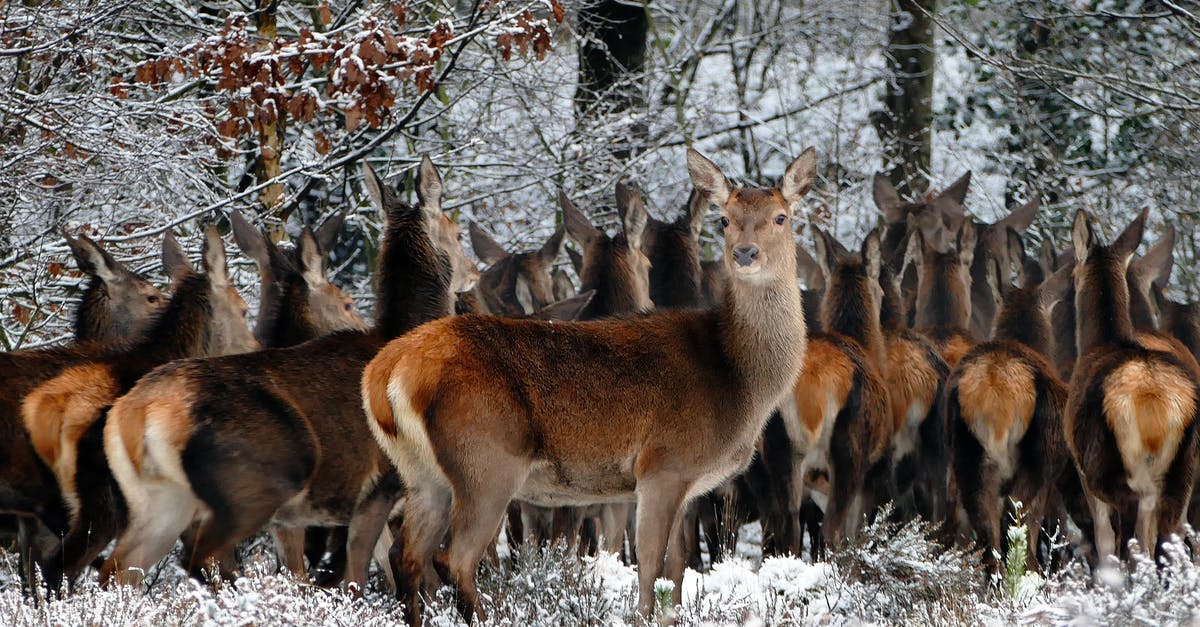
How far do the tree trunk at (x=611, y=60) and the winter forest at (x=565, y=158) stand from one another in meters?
0.07

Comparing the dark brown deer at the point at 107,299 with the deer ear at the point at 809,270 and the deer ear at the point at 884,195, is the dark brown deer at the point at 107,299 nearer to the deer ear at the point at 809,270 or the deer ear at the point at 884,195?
the deer ear at the point at 809,270

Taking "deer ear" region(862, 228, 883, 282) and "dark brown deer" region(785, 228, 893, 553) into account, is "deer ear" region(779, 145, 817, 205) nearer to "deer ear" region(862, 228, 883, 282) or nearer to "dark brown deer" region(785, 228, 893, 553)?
"dark brown deer" region(785, 228, 893, 553)

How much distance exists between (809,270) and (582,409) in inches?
250

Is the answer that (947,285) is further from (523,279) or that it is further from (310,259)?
(310,259)

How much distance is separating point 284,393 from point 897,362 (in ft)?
14.3

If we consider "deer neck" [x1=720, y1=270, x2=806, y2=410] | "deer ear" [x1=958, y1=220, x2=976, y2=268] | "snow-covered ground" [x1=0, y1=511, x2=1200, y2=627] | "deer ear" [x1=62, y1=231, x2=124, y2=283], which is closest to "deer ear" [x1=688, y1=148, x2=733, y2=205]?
"deer neck" [x1=720, y1=270, x2=806, y2=410]

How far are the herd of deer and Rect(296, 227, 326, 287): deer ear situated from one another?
0.6 inches

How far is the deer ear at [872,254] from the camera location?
34.0ft

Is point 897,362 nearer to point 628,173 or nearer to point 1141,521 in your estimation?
point 1141,521

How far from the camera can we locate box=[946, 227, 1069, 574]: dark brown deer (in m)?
8.59

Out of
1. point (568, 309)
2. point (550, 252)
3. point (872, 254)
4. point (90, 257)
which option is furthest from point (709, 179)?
point (550, 252)

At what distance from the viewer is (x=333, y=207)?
13727mm

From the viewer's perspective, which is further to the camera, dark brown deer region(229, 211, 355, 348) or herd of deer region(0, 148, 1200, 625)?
dark brown deer region(229, 211, 355, 348)

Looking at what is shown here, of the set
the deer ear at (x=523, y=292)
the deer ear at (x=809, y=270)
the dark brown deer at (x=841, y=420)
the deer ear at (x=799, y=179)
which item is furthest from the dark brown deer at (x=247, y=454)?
the deer ear at (x=809, y=270)
